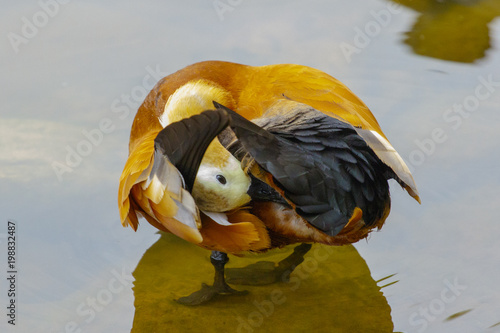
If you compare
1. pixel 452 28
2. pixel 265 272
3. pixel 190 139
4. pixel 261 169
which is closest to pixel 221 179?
pixel 261 169

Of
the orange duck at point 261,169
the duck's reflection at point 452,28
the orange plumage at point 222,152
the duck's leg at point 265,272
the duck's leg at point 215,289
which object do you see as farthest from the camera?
the duck's reflection at point 452,28

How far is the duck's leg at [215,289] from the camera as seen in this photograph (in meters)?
3.00

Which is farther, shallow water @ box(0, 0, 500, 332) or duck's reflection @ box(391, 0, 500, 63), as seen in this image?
duck's reflection @ box(391, 0, 500, 63)

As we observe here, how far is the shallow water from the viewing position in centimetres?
291

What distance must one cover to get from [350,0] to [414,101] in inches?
54.0

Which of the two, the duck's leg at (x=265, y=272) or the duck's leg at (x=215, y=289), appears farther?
the duck's leg at (x=265, y=272)

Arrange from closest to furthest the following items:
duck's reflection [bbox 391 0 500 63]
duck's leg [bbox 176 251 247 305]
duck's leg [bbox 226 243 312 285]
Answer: duck's leg [bbox 176 251 247 305] → duck's leg [bbox 226 243 312 285] → duck's reflection [bbox 391 0 500 63]

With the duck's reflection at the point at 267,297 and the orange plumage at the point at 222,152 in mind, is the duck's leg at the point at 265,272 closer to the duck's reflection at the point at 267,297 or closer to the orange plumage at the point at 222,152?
the duck's reflection at the point at 267,297

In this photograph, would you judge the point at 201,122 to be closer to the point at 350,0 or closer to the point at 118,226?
the point at 118,226

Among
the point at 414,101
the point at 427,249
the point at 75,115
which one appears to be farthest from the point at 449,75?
the point at 75,115

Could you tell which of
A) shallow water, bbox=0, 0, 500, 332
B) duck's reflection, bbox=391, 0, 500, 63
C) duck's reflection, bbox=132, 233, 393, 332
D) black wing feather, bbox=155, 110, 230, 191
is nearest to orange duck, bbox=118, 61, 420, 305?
black wing feather, bbox=155, 110, 230, 191

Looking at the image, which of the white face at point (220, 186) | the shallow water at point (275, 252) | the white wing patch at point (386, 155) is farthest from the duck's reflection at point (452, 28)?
the white face at point (220, 186)

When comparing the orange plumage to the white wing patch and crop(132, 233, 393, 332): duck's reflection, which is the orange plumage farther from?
crop(132, 233, 393, 332): duck's reflection

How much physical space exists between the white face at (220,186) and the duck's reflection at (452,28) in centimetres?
241
